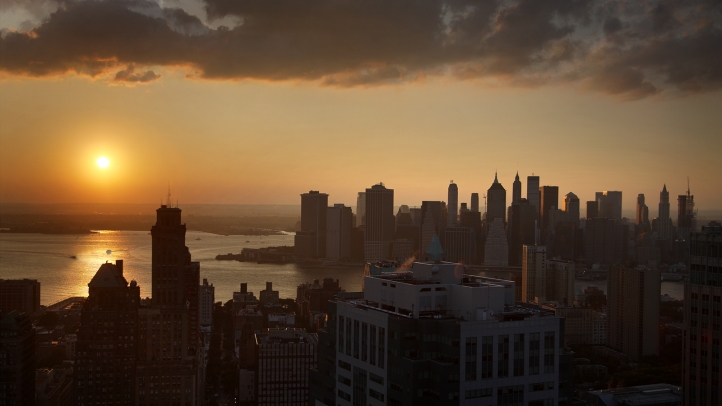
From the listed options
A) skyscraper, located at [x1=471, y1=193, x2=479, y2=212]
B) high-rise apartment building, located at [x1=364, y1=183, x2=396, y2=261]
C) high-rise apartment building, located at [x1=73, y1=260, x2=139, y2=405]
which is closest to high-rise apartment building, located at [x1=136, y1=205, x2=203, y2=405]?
high-rise apartment building, located at [x1=73, y1=260, x2=139, y2=405]

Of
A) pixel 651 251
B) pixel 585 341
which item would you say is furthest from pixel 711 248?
pixel 651 251

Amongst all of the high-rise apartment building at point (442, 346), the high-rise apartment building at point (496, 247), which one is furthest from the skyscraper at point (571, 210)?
the high-rise apartment building at point (442, 346)

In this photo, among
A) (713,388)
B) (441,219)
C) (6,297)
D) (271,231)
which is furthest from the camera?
(271,231)

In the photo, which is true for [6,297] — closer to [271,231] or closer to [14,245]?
[14,245]

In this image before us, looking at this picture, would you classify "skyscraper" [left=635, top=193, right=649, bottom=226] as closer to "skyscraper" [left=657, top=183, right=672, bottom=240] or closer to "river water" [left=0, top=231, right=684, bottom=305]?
"skyscraper" [left=657, top=183, right=672, bottom=240]

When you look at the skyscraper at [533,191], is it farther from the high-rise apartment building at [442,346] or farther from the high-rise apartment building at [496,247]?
the high-rise apartment building at [442,346]

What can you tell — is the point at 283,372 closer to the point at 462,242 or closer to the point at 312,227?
the point at 462,242
